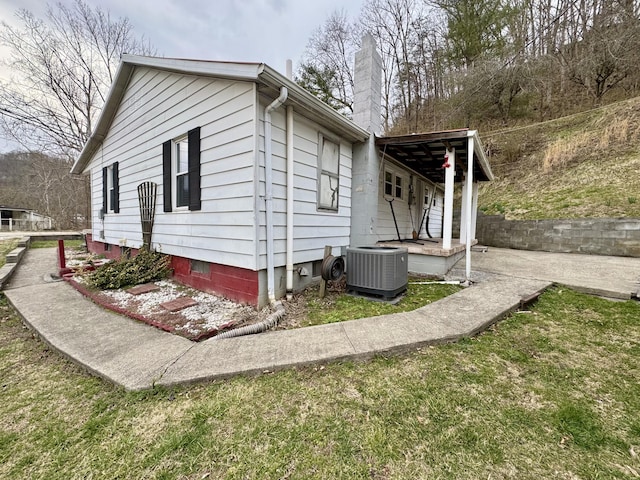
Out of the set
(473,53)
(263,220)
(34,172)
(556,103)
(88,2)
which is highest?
(88,2)

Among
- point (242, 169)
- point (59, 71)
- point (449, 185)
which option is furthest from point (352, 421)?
point (59, 71)

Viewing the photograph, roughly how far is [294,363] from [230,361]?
53cm

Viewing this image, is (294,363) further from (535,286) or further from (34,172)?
(34,172)

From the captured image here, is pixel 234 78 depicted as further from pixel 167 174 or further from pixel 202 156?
pixel 167 174

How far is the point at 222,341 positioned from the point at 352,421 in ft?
4.85

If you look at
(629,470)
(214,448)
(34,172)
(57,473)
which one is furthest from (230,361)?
(34,172)

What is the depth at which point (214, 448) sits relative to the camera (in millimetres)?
1456

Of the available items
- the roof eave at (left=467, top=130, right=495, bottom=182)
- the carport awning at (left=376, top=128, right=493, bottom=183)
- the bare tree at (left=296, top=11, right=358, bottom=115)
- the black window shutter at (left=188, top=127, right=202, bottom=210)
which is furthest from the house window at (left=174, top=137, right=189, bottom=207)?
the bare tree at (left=296, top=11, right=358, bottom=115)

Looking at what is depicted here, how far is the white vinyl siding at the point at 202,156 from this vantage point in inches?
139

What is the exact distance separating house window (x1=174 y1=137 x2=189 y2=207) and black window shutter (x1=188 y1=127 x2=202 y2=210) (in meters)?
0.39

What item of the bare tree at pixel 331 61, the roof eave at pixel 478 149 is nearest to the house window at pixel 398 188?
the roof eave at pixel 478 149

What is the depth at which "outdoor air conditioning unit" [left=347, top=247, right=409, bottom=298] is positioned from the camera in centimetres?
378

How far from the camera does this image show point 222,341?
2.57 m

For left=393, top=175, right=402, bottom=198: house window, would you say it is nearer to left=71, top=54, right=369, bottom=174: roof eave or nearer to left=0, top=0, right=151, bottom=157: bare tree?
left=71, top=54, right=369, bottom=174: roof eave
